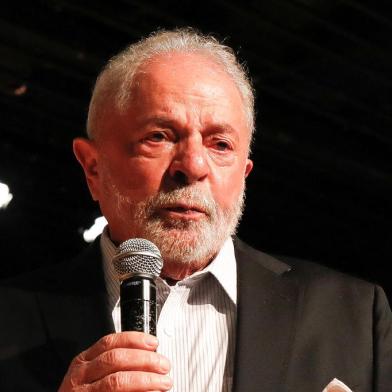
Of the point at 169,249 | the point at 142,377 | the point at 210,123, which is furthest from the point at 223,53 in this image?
the point at 142,377

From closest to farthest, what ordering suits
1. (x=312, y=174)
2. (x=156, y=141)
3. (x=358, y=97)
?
(x=156, y=141)
(x=358, y=97)
(x=312, y=174)

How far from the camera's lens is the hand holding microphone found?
4.28 feet

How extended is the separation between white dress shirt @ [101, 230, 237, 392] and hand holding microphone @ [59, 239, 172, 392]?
1.36 ft

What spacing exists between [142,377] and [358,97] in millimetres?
3352

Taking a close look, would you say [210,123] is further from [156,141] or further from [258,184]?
[258,184]

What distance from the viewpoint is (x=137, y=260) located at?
143 cm

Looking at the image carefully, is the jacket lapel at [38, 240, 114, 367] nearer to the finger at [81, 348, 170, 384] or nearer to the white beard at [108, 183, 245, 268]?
the white beard at [108, 183, 245, 268]

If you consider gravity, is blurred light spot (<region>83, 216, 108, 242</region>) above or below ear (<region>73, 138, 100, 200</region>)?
above

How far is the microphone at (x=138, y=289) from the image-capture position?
1346mm

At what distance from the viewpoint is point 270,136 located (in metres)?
4.76

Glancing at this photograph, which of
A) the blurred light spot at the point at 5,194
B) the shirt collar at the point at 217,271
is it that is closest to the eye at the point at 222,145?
the shirt collar at the point at 217,271

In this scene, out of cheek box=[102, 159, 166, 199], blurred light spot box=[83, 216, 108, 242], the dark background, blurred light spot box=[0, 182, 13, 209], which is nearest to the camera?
cheek box=[102, 159, 166, 199]

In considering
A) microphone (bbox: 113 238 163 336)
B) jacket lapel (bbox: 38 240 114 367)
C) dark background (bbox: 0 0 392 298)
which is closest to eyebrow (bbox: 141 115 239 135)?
jacket lapel (bbox: 38 240 114 367)

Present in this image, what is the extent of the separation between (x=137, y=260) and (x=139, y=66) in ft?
2.45
